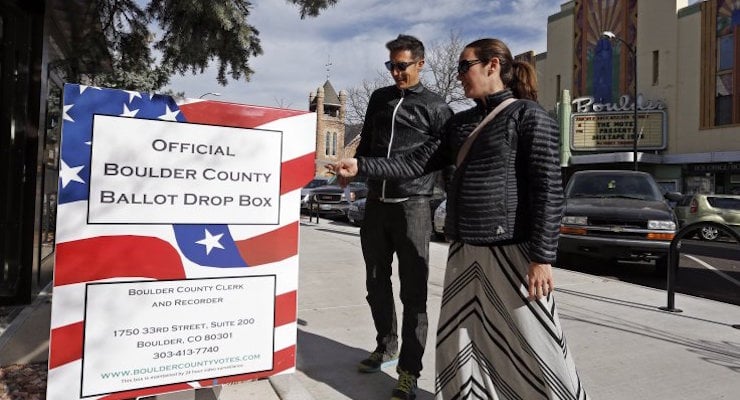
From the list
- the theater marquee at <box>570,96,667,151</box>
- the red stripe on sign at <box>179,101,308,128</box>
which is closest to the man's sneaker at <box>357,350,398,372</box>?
the red stripe on sign at <box>179,101,308,128</box>

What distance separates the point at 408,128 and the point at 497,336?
4.30 ft

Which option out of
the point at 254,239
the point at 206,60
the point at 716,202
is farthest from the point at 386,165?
the point at 716,202

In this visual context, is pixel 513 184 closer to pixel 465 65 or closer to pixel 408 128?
pixel 465 65

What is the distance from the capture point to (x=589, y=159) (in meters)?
28.3

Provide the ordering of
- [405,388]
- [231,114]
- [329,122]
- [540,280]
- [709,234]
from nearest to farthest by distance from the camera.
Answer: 1. [540,280]
2. [231,114]
3. [405,388]
4. [709,234]
5. [329,122]

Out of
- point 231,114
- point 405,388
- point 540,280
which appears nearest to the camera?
point 540,280

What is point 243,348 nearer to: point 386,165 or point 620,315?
point 386,165

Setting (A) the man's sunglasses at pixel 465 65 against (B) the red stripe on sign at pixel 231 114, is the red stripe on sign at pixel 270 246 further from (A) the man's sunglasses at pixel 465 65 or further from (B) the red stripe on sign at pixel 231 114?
(A) the man's sunglasses at pixel 465 65

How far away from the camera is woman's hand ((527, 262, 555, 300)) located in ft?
7.14

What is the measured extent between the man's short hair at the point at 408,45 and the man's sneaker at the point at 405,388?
5.98 ft

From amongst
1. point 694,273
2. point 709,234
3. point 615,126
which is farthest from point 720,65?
point 694,273

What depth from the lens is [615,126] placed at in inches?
1113

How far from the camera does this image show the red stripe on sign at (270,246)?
2.56 m

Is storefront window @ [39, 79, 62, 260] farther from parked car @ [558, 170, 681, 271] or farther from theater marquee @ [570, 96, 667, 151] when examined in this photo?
theater marquee @ [570, 96, 667, 151]
